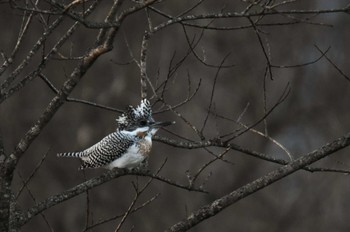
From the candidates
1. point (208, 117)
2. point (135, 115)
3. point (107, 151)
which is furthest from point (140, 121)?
point (208, 117)

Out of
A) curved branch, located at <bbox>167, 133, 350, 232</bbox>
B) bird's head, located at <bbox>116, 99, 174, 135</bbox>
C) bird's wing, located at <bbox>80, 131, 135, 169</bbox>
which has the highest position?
bird's head, located at <bbox>116, 99, 174, 135</bbox>

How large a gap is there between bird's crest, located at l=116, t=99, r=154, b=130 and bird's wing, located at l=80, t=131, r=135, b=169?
10cm

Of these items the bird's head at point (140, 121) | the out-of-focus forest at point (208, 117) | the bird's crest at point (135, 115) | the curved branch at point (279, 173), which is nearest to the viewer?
the curved branch at point (279, 173)

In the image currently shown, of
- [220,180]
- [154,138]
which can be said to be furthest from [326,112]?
[154,138]

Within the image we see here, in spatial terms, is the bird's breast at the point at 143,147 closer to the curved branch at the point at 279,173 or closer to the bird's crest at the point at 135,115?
the bird's crest at the point at 135,115

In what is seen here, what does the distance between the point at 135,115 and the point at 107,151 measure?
0.33 m

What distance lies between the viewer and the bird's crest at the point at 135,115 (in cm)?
688

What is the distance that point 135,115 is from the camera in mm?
7129

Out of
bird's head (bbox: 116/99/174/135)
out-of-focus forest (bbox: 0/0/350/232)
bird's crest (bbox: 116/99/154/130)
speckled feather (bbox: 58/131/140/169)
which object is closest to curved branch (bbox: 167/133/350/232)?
bird's crest (bbox: 116/99/154/130)

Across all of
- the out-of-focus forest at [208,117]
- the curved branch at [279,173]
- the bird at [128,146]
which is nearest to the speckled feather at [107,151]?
the bird at [128,146]

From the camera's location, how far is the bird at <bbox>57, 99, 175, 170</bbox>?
6910 millimetres

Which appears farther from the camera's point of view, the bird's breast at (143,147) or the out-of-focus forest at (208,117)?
the out-of-focus forest at (208,117)

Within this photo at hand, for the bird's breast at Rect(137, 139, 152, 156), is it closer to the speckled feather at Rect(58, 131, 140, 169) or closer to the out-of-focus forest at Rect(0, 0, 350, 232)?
the speckled feather at Rect(58, 131, 140, 169)

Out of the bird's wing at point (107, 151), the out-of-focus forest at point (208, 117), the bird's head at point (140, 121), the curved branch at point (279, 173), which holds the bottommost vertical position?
the curved branch at point (279, 173)
